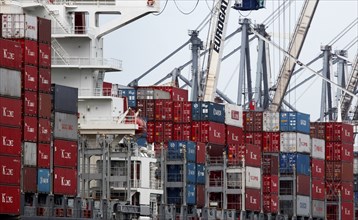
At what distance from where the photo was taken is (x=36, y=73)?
71188mm

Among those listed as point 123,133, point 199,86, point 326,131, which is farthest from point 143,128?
point 199,86

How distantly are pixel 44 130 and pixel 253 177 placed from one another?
27.8 metres

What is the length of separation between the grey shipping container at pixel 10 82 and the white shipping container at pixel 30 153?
3.12 metres

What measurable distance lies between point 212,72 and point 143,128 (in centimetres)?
2236

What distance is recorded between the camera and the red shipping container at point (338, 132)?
361 feet

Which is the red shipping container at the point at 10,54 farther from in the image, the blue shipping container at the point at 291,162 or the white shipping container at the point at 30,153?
the blue shipping container at the point at 291,162

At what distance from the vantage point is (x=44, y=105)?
71375 millimetres

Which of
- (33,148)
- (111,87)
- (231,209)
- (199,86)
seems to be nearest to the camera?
(33,148)

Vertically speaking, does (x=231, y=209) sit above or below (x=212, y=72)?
below

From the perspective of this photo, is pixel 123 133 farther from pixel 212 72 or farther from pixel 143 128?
pixel 212 72

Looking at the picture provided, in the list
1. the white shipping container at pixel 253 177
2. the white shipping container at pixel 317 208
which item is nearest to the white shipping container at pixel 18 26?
the white shipping container at pixel 253 177

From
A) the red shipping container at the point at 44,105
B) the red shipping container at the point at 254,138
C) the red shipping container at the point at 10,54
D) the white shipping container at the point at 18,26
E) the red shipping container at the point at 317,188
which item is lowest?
the red shipping container at the point at 317,188

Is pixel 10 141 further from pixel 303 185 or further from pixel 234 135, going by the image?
pixel 303 185

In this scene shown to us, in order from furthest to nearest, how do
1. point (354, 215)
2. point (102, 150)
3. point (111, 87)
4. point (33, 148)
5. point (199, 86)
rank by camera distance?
1. point (199, 86)
2. point (354, 215)
3. point (111, 87)
4. point (102, 150)
5. point (33, 148)
